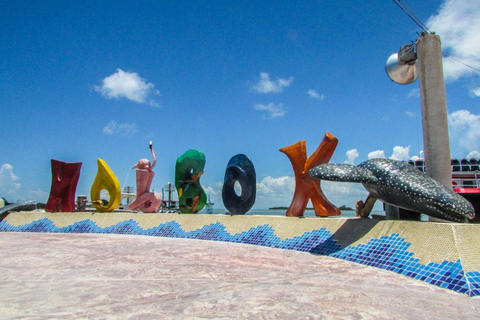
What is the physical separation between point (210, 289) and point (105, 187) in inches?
484

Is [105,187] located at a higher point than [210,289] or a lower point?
higher

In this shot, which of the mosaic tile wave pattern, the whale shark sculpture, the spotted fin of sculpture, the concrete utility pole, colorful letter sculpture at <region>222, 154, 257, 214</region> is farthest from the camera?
colorful letter sculpture at <region>222, 154, 257, 214</region>

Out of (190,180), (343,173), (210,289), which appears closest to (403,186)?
(343,173)

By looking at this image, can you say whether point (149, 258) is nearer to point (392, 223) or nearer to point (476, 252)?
point (392, 223)

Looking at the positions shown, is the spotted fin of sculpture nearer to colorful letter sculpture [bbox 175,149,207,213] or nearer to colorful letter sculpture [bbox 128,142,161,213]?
colorful letter sculpture [bbox 175,149,207,213]

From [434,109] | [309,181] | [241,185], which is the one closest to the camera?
[434,109]

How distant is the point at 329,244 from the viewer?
8.98 meters

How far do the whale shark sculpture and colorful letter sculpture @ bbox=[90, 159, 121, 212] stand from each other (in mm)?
10244

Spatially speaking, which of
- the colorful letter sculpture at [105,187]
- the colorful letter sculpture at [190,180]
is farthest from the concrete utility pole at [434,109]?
the colorful letter sculpture at [105,187]

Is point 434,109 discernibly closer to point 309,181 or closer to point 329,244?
point 309,181

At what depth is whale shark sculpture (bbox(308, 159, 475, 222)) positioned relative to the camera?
7871 mm

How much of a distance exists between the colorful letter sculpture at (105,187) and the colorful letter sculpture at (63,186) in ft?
3.55

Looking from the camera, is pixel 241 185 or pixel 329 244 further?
pixel 241 185

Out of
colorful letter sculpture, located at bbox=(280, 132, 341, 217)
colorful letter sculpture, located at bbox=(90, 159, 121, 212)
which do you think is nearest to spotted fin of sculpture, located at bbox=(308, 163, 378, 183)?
colorful letter sculpture, located at bbox=(280, 132, 341, 217)
